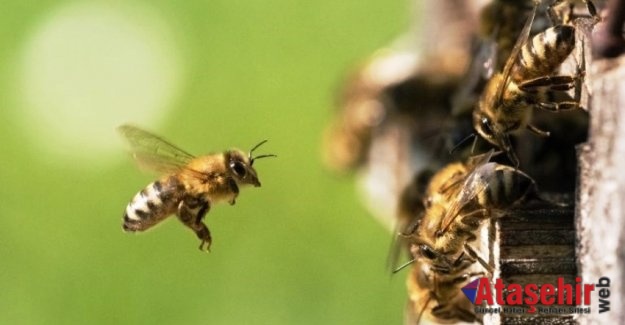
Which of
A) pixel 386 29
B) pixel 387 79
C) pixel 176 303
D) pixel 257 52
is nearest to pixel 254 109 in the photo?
pixel 257 52

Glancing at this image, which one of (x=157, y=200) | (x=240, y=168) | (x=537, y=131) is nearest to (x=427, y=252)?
(x=537, y=131)

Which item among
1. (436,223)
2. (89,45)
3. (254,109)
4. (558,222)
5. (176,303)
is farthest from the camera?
(89,45)

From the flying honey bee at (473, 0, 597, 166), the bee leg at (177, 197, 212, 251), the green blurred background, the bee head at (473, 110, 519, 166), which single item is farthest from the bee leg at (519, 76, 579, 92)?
the green blurred background

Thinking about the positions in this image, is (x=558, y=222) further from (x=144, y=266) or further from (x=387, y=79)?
(x=144, y=266)

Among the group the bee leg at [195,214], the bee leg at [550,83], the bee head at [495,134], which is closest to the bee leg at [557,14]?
the bee leg at [550,83]
